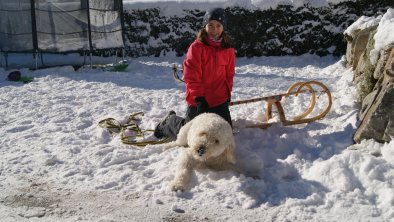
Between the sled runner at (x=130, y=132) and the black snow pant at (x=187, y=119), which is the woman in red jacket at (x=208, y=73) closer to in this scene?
the black snow pant at (x=187, y=119)

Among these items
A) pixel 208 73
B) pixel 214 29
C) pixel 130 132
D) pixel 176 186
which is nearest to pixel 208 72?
pixel 208 73

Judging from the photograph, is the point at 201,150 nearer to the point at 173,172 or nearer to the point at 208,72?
the point at 173,172

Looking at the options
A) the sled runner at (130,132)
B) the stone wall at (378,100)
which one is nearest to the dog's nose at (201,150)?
the sled runner at (130,132)

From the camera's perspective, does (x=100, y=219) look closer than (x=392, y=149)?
Yes

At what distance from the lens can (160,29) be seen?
11.5 m

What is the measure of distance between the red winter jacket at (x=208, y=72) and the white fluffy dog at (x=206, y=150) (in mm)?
849

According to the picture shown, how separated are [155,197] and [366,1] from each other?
25.9 feet

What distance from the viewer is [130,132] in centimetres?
536

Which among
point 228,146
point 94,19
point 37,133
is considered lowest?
point 37,133

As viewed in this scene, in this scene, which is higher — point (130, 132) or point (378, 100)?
point (378, 100)

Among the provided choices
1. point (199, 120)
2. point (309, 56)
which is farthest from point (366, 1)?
point (199, 120)

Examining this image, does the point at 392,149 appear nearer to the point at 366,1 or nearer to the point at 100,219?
the point at 100,219

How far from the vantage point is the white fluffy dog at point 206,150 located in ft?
12.4

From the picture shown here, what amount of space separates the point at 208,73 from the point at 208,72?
1cm
